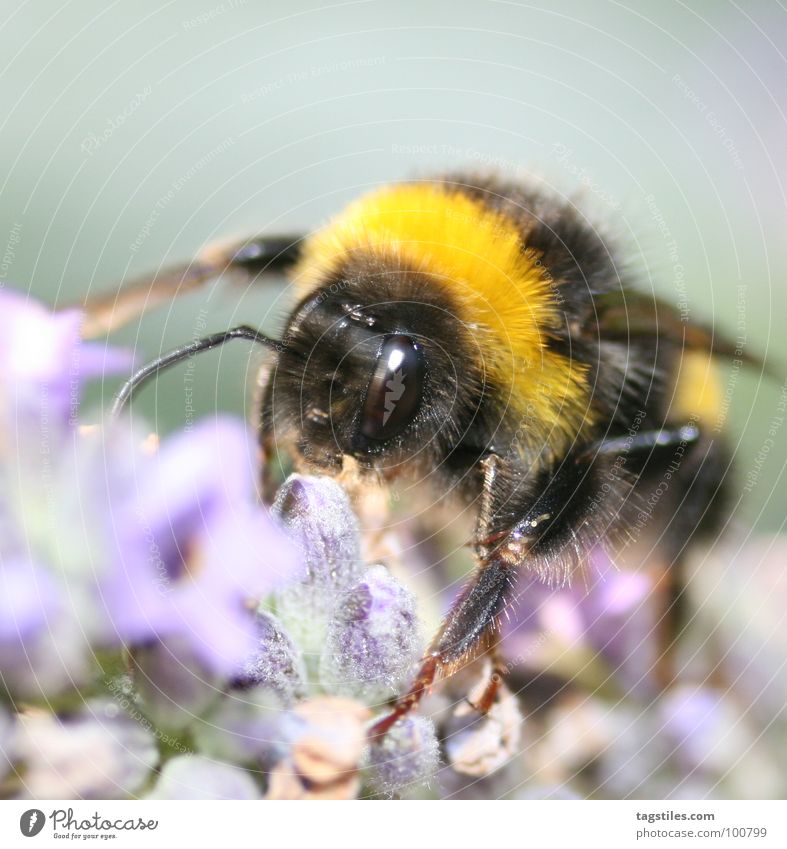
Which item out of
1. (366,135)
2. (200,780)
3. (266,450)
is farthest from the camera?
(366,135)

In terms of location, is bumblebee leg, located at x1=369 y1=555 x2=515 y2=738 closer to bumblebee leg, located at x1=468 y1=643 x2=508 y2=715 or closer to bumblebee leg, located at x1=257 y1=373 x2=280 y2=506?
bumblebee leg, located at x1=468 y1=643 x2=508 y2=715

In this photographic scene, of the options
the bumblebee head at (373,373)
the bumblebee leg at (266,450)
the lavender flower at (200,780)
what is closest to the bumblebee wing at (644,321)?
the bumblebee head at (373,373)

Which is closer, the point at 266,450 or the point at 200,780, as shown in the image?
the point at 200,780

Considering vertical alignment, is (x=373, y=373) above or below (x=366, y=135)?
below

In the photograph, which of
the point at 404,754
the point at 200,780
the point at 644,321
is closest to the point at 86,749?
the point at 200,780

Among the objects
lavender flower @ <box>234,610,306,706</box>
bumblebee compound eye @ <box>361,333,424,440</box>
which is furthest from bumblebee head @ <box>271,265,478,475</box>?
lavender flower @ <box>234,610,306,706</box>

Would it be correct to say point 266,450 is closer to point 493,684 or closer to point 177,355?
point 177,355
